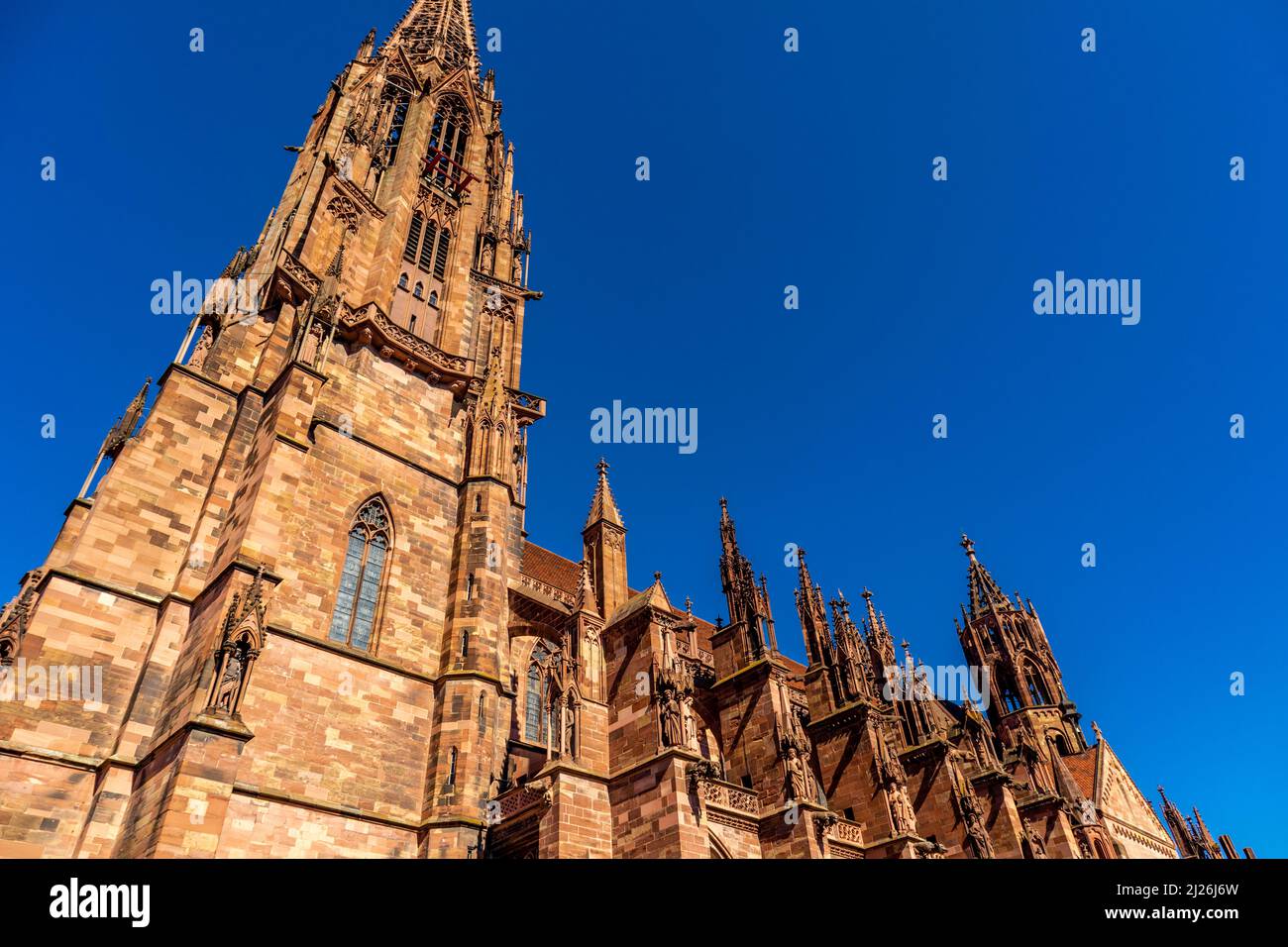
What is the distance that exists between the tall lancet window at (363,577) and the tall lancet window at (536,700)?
5.76 meters

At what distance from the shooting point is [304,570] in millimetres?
16047

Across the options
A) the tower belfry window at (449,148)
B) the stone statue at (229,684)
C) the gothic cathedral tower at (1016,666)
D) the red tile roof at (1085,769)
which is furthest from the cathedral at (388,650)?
the gothic cathedral tower at (1016,666)

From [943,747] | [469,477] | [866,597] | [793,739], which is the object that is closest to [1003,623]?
[866,597]

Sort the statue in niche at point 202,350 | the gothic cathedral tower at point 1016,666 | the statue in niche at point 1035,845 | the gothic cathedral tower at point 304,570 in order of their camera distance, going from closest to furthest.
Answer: the gothic cathedral tower at point 304,570 < the statue in niche at point 202,350 < the statue in niche at point 1035,845 < the gothic cathedral tower at point 1016,666

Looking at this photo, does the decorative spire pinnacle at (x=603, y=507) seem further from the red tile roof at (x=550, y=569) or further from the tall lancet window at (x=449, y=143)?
the tall lancet window at (x=449, y=143)

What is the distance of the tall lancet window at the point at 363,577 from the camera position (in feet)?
53.8

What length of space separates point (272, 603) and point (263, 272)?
404 inches

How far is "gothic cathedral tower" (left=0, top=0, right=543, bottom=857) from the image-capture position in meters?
12.7

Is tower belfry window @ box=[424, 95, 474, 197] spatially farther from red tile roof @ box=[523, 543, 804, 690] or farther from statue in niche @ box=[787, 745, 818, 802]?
statue in niche @ box=[787, 745, 818, 802]

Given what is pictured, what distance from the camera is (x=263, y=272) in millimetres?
20547

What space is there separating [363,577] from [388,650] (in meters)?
1.93

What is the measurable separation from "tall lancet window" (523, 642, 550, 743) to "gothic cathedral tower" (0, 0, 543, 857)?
2645mm

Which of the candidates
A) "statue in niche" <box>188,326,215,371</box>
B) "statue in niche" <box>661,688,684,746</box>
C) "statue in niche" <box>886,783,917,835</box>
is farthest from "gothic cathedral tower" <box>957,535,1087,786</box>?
"statue in niche" <box>188,326,215,371</box>
